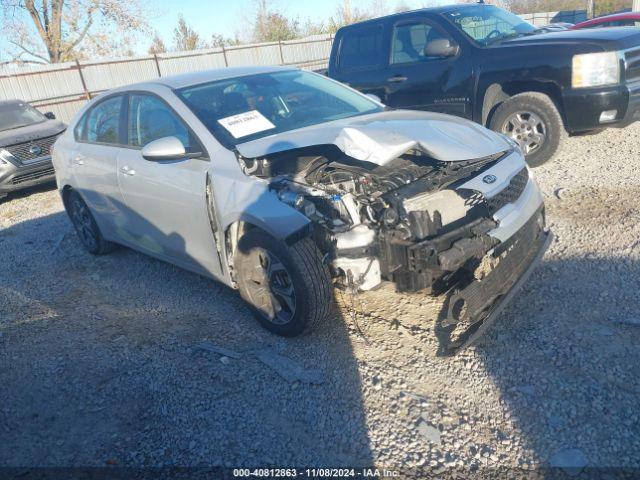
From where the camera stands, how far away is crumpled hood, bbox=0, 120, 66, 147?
29.9 feet

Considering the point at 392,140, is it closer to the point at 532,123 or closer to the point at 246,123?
the point at 246,123

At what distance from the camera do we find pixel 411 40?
6910 millimetres

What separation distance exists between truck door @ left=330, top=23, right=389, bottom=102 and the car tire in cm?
397

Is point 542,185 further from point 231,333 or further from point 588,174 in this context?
point 231,333

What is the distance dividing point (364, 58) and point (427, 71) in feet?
3.66

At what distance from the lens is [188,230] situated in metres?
3.85

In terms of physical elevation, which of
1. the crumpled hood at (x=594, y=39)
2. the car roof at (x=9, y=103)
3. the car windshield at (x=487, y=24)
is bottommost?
the car roof at (x=9, y=103)

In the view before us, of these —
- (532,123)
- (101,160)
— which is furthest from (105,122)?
(532,123)

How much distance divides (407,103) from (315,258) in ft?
14.2

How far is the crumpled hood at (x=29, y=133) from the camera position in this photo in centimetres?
913

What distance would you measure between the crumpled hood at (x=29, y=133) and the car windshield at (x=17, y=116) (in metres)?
0.21

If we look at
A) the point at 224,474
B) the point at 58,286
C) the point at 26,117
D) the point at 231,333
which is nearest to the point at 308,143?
the point at 231,333

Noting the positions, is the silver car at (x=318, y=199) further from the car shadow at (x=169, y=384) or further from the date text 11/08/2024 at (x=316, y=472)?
the date text 11/08/2024 at (x=316, y=472)

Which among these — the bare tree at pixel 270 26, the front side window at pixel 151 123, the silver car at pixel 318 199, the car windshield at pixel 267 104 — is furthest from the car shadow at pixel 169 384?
the bare tree at pixel 270 26
